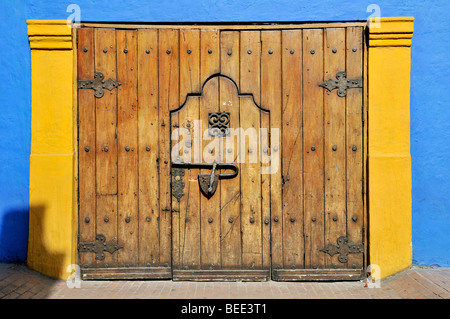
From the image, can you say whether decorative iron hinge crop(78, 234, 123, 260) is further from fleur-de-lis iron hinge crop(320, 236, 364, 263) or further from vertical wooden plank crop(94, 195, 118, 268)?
fleur-de-lis iron hinge crop(320, 236, 364, 263)

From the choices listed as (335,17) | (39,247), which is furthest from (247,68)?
(39,247)

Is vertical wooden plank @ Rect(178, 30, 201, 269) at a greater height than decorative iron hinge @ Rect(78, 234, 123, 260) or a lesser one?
greater

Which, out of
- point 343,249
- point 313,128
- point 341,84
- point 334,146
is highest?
point 341,84

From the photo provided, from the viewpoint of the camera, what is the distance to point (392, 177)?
10.7ft

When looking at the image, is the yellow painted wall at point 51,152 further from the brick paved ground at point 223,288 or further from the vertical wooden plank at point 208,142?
the vertical wooden plank at point 208,142

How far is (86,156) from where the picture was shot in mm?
3361

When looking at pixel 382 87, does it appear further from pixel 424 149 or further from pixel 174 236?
pixel 174 236

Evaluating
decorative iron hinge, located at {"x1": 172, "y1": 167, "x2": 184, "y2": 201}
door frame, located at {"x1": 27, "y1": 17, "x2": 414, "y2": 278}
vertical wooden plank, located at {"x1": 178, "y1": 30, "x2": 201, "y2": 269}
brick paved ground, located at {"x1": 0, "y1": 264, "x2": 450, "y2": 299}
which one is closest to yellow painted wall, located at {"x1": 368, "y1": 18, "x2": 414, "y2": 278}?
door frame, located at {"x1": 27, "y1": 17, "x2": 414, "y2": 278}

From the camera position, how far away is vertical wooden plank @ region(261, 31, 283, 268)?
3.33 m

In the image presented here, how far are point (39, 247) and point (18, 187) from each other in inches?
23.5

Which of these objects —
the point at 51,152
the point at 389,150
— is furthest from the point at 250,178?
the point at 51,152

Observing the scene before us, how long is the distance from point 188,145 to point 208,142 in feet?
0.62

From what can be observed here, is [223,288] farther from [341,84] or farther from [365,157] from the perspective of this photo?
[341,84]

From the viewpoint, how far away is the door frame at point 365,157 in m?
3.27
